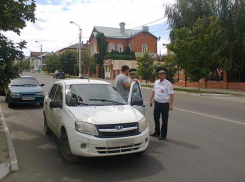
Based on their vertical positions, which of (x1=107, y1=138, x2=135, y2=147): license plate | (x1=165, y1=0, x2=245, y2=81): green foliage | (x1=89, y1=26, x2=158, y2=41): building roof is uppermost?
(x1=89, y1=26, x2=158, y2=41): building roof

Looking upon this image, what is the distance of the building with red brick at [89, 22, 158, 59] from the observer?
184 ft

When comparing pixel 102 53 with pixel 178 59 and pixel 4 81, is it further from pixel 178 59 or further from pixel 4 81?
pixel 4 81

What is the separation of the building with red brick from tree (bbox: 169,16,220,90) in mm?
32871

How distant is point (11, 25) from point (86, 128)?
4487 mm

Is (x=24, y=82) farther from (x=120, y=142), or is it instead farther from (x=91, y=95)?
(x=120, y=142)

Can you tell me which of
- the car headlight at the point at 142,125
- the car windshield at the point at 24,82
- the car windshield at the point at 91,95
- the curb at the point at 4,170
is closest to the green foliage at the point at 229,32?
the car windshield at the point at 24,82

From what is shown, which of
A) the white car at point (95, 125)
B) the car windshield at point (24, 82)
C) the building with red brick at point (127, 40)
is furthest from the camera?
the building with red brick at point (127, 40)

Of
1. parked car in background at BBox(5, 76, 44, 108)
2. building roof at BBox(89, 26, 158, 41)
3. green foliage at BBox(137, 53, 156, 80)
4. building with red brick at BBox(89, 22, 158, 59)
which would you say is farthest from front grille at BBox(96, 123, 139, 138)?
building roof at BBox(89, 26, 158, 41)

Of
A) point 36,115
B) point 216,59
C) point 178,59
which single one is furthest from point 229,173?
point 216,59

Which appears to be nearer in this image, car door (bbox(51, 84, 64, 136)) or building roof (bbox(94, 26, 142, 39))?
car door (bbox(51, 84, 64, 136))

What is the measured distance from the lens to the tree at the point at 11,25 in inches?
260

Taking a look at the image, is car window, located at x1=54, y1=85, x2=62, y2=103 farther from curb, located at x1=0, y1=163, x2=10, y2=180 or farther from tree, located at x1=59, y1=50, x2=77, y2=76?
tree, located at x1=59, y1=50, x2=77, y2=76

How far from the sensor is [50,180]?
424 cm

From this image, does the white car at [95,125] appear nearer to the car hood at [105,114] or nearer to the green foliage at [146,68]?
the car hood at [105,114]
